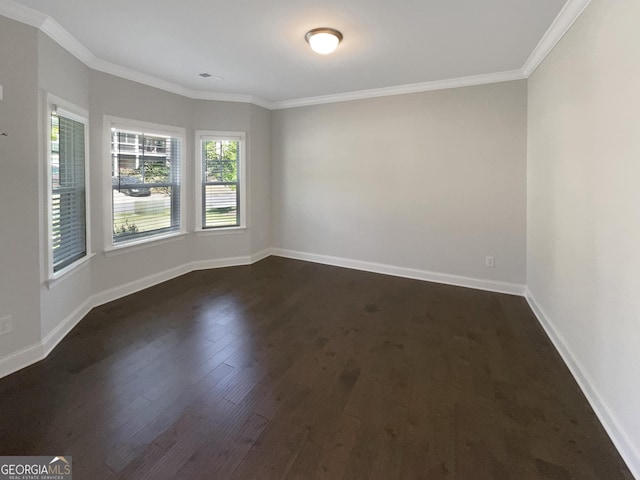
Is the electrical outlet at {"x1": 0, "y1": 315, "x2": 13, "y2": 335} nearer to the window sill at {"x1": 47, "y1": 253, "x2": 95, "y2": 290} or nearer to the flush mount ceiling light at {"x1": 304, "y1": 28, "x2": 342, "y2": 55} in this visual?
the window sill at {"x1": 47, "y1": 253, "x2": 95, "y2": 290}

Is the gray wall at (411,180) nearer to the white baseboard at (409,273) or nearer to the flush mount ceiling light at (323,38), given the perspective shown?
the white baseboard at (409,273)

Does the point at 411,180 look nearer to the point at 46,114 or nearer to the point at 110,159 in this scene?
the point at 110,159

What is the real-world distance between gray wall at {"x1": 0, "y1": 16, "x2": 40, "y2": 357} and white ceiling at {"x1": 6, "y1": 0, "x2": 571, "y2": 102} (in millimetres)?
365

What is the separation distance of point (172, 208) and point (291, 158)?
2.07 metres

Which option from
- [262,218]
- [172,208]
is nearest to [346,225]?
[262,218]

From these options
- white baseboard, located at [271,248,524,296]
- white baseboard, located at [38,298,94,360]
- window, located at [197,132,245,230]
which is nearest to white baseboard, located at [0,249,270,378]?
white baseboard, located at [38,298,94,360]

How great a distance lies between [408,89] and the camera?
430 cm

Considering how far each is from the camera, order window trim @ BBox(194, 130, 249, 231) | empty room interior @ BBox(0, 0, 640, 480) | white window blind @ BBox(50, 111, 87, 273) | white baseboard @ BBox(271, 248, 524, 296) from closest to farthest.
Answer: empty room interior @ BBox(0, 0, 640, 480), white window blind @ BBox(50, 111, 87, 273), white baseboard @ BBox(271, 248, 524, 296), window trim @ BBox(194, 130, 249, 231)

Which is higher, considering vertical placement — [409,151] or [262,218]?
[409,151]

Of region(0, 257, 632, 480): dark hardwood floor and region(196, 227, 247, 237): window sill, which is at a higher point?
region(196, 227, 247, 237): window sill

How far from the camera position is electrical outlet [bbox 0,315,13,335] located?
2.29 metres

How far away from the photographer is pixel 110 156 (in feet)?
11.9

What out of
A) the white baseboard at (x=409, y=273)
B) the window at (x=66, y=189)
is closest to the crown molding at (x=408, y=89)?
the white baseboard at (x=409, y=273)

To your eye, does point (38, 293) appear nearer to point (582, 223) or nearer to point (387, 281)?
point (387, 281)
